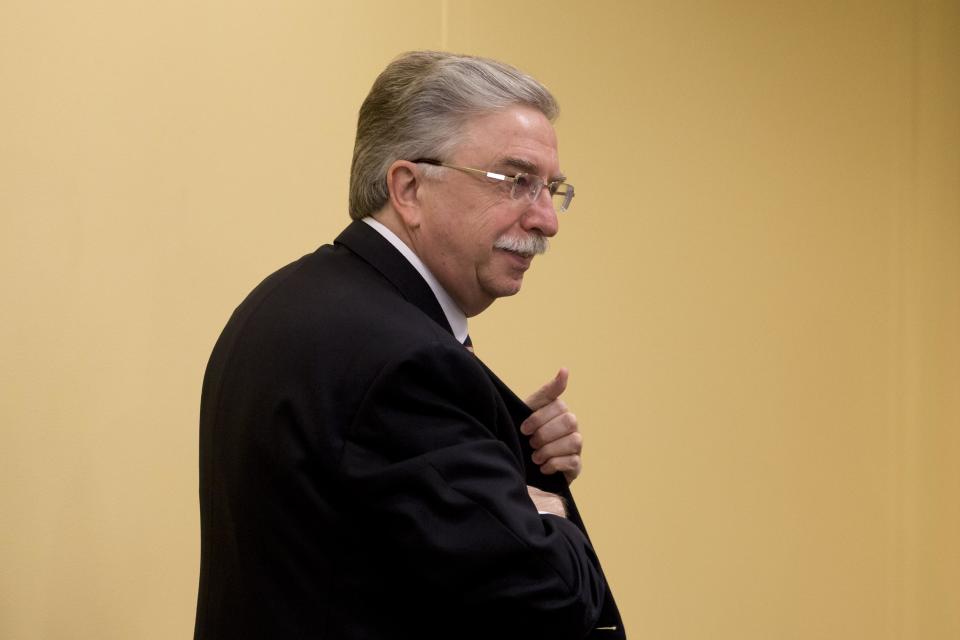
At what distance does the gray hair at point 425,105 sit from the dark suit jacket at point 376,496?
0.96ft

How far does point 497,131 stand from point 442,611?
0.68 m

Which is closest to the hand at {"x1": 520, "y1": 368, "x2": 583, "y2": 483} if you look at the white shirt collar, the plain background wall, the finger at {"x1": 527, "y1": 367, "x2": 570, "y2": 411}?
the finger at {"x1": 527, "y1": 367, "x2": 570, "y2": 411}

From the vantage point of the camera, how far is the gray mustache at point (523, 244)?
1719 millimetres

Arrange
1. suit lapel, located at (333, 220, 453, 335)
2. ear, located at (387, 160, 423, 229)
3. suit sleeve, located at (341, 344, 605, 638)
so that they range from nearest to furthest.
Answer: suit sleeve, located at (341, 344, 605, 638), suit lapel, located at (333, 220, 453, 335), ear, located at (387, 160, 423, 229)

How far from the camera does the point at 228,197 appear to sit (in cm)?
256

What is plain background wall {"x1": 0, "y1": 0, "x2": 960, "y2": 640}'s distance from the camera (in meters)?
2.34

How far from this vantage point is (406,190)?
5.60 feet

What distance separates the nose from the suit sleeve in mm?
370

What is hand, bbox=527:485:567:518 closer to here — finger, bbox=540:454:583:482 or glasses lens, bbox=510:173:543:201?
finger, bbox=540:454:583:482

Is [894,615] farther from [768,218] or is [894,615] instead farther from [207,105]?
[207,105]

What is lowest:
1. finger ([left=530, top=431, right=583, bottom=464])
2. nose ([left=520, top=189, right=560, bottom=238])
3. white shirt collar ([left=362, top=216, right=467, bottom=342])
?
finger ([left=530, top=431, right=583, bottom=464])

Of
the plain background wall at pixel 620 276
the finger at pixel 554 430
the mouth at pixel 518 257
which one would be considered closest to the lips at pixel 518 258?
the mouth at pixel 518 257

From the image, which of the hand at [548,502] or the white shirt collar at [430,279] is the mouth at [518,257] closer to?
the white shirt collar at [430,279]

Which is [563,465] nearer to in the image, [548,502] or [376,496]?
[548,502]
